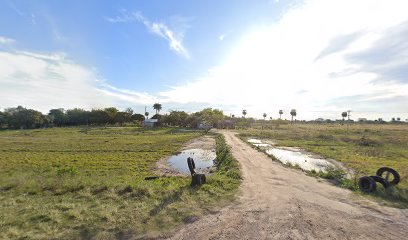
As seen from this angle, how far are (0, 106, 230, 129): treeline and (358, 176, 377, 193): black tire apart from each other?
259 ft

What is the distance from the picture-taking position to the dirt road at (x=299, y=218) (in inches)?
315

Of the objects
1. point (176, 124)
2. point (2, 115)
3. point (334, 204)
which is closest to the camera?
point (334, 204)

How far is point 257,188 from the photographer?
13320mm

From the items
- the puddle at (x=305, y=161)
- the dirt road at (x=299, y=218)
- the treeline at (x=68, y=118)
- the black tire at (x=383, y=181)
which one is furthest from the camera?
the treeline at (x=68, y=118)

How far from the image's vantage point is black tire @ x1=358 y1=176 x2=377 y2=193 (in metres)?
12.4

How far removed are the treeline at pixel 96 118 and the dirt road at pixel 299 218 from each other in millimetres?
79841

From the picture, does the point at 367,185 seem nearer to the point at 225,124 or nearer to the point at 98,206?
the point at 98,206

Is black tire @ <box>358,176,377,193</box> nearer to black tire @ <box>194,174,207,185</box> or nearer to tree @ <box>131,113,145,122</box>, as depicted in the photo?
black tire @ <box>194,174,207,185</box>

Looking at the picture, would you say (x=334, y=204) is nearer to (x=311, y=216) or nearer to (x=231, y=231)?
(x=311, y=216)

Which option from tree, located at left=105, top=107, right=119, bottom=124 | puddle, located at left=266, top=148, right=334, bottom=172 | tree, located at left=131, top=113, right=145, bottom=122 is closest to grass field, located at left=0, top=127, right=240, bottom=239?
puddle, located at left=266, top=148, right=334, bottom=172

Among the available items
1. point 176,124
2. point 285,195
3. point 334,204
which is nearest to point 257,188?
point 285,195

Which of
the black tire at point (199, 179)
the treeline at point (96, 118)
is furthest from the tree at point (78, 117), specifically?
the black tire at point (199, 179)

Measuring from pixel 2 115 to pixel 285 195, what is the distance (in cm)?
12474

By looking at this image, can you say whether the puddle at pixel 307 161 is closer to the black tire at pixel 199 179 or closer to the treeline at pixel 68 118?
the black tire at pixel 199 179
